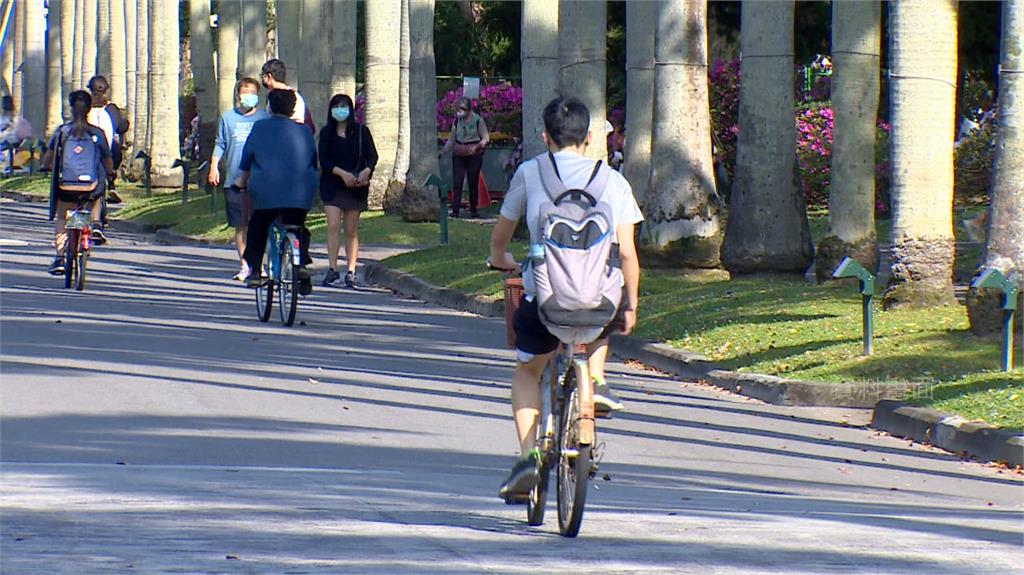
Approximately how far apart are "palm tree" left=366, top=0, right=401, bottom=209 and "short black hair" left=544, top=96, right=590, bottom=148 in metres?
22.9

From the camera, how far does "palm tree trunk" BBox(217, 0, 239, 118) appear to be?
4338 centimetres

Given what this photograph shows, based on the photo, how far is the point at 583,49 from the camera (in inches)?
928

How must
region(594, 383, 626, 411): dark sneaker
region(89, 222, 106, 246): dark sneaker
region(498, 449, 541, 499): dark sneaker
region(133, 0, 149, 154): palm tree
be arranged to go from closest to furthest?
1. region(498, 449, 541, 499): dark sneaker
2. region(594, 383, 626, 411): dark sneaker
3. region(89, 222, 106, 246): dark sneaker
4. region(133, 0, 149, 154): palm tree

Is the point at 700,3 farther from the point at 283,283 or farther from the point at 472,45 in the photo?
the point at 472,45

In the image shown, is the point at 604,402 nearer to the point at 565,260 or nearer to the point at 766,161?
the point at 565,260

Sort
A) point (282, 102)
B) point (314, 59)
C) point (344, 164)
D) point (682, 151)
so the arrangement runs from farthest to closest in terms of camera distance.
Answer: point (314, 59)
point (344, 164)
point (682, 151)
point (282, 102)

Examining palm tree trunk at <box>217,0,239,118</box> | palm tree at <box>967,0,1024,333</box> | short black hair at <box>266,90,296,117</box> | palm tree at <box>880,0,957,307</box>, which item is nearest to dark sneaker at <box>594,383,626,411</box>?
palm tree at <box>967,0,1024,333</box>

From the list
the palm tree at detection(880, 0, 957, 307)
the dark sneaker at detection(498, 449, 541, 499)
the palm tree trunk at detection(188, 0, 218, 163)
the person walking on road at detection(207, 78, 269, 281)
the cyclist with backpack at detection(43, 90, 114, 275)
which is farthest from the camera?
the palm tree trunk at detection(188, 0, 218, 163)

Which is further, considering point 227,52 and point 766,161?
point 227,52

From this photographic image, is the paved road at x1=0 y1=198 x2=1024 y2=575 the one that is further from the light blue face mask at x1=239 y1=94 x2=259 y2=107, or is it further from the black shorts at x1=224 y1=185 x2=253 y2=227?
the light blue face mask at x1=239 y1=94 x2=259 y2=107

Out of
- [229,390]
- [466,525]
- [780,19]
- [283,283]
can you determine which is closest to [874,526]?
[466,525]

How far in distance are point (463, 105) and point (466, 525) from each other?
83.9 ft

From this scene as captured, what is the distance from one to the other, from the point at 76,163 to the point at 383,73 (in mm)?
11438

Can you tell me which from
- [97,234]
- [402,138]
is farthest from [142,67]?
[97,234]
